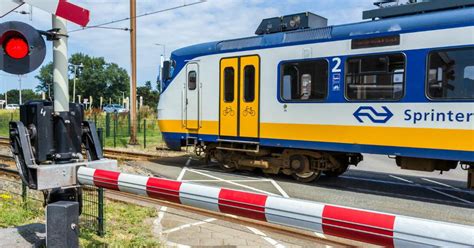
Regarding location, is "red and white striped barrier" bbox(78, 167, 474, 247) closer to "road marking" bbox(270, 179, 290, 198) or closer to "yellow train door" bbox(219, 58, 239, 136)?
"road marking" bbox(270, 179, 290, 198)

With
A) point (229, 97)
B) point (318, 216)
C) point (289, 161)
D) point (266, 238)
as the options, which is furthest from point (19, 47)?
point (229, 97)

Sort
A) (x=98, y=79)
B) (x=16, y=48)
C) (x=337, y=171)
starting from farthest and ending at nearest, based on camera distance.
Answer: (x=98, y=79) < (x=337, y=171) < (x=16, y=48)

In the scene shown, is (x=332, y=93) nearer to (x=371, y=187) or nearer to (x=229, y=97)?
(x=371, y=187)

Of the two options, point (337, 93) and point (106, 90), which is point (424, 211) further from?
point (106, 90)

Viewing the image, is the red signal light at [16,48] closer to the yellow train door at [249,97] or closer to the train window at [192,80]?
the yellow train door at [249,97]

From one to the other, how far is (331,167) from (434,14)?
3.82 meters

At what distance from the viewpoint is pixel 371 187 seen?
31.3ft

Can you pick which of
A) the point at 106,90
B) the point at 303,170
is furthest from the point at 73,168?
the point at 106,90

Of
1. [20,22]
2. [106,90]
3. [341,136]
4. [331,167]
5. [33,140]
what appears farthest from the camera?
[106,90]

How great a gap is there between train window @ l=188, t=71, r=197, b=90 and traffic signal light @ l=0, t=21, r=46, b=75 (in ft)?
27.2

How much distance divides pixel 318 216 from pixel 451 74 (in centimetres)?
634

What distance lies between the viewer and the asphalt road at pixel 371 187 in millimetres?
7559

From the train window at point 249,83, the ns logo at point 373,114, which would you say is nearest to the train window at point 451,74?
the ns logo at point 373,114

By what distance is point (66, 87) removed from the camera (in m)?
3.59
